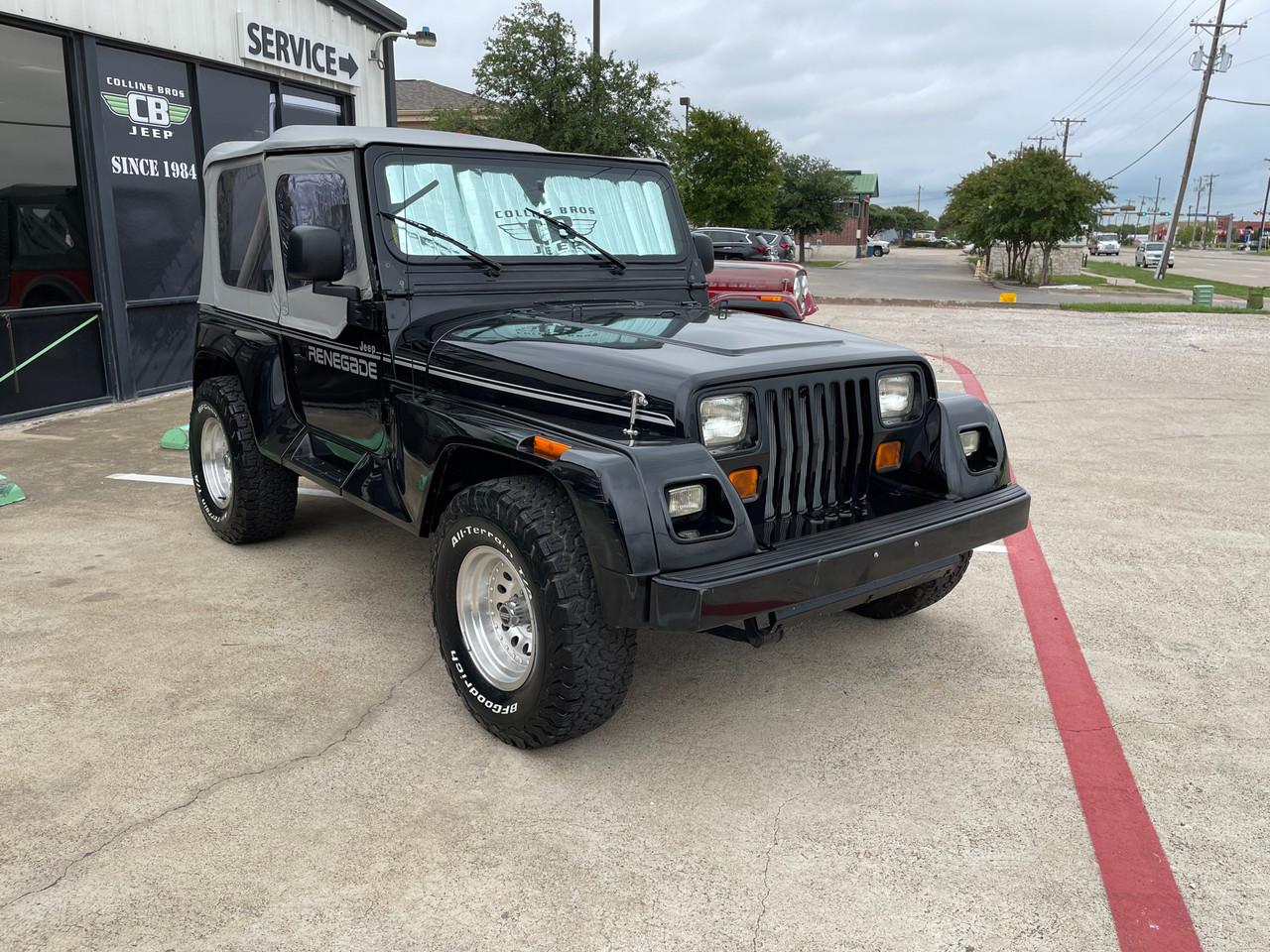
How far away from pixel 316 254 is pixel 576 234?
1113mm

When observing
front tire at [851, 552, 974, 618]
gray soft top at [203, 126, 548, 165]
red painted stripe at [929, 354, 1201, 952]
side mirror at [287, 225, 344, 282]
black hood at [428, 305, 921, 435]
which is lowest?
red painted stripe at [929, 354, 1201, 952]

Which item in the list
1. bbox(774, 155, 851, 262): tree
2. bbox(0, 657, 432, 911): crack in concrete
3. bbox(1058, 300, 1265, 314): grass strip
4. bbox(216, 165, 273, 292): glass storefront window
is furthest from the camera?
bbox(774, 155, 851, 262): tree

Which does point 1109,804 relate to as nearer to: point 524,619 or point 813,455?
point 813,455

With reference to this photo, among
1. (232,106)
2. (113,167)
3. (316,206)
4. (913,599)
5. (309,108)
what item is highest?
(309,108)

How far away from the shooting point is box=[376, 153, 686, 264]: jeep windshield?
384 centimetres

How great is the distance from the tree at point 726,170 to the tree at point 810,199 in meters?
14.0

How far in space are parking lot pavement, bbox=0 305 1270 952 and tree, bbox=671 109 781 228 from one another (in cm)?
3466

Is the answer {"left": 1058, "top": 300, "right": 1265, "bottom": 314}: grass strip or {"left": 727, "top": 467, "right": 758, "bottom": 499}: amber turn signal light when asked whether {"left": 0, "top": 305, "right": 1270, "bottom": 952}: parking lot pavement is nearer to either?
{"left": 727, "top": 467, "right": 758, "bottom": 499}: amber turn signal light

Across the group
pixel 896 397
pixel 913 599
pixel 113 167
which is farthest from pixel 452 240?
pixel 113 167

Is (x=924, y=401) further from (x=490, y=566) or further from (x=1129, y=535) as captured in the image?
(x=1129, y=535)

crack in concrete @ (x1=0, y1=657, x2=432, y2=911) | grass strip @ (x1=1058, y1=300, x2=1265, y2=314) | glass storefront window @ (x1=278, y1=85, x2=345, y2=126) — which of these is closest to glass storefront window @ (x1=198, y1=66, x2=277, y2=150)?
glass storefront window @ (x1=278, y1=85, x2=345, y2=126)

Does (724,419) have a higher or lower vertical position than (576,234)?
lower

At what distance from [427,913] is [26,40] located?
8.55m

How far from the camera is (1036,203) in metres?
32.8
